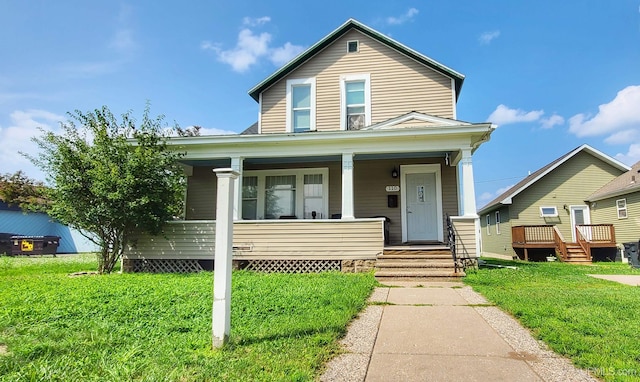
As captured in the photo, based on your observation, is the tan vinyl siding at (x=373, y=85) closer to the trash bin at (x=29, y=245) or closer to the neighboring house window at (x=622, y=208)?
the neighboring house window at (x=622, y=208)

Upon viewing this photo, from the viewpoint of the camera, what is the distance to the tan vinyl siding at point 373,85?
415 inches

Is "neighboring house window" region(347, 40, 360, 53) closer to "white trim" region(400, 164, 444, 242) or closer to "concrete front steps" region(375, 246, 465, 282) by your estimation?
"white trim" region(400, 164, 444, 242)

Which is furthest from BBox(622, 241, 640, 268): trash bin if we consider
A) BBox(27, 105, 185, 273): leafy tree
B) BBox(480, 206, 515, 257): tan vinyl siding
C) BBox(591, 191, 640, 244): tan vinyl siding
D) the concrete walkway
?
BBox(27, 105, 185, 273): leafy tree

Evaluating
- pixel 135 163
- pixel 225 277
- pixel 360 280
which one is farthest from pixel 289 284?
pixel 135 163

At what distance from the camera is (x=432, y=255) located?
7848 mm

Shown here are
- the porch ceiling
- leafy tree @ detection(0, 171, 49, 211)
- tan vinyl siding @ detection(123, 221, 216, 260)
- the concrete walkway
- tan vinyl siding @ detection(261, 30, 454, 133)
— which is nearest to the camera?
the concrete walkway

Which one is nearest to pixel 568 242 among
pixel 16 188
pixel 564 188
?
pixel 564 188

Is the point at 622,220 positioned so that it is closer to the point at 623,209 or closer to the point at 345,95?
the point at 623,209

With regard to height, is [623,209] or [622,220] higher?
[623,209]

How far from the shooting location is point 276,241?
8766mm

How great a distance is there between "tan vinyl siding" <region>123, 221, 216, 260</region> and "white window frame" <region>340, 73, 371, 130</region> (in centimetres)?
503

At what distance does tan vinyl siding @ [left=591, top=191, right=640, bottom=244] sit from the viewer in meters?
14.2

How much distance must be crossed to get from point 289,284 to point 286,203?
15.3 ft

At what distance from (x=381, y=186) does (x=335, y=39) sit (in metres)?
5.04
